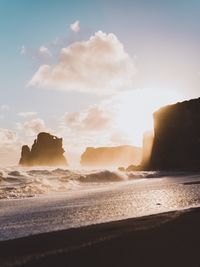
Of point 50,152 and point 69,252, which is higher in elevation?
point 50,152

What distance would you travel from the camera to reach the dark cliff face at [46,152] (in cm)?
18570

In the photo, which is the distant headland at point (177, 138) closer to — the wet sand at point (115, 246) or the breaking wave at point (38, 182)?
the breaking wave at point (38, 182)

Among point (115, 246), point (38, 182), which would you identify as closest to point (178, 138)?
point (38, 182)

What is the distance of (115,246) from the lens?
25.9ft

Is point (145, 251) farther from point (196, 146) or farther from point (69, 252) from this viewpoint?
point (196, 146)

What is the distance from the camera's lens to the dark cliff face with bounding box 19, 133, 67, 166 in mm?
185700

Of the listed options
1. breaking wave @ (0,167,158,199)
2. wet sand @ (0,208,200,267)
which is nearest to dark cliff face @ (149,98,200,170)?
breaking wave @ (0,167,158,199)

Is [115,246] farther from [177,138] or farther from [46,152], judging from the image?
[46,152]

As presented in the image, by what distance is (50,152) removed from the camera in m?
185

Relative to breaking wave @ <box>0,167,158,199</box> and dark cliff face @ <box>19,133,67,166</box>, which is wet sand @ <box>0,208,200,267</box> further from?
dark cliff face @ <box>19,133,67,166</box>

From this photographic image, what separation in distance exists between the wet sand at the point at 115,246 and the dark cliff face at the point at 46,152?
176 metres

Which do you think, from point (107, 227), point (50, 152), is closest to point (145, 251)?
point (107, 227)

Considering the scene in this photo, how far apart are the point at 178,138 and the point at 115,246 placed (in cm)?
9732

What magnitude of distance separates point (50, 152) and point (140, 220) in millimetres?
175864
